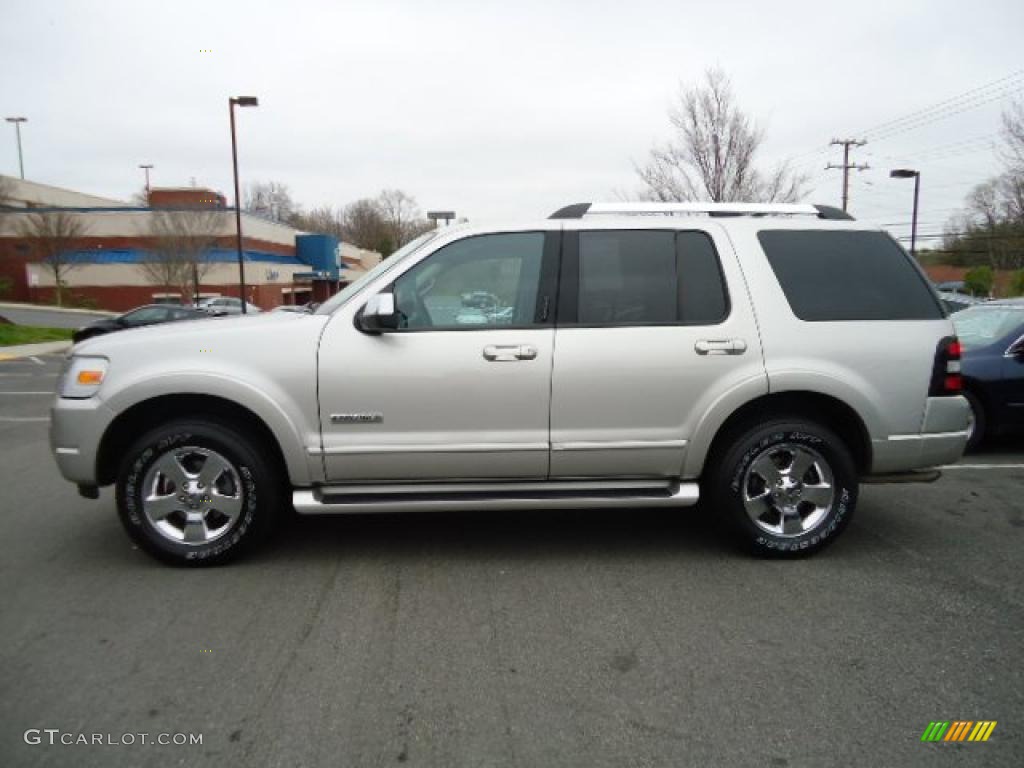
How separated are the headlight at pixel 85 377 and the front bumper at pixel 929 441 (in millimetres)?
4392

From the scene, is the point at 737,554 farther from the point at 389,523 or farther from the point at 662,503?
the point at 389,523

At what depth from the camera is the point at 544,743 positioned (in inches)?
103

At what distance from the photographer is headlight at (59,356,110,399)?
4043mm

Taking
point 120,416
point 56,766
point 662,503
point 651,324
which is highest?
point 651,324

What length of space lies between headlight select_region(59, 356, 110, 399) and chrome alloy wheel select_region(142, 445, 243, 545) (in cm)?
55

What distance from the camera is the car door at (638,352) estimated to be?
13.4 feet

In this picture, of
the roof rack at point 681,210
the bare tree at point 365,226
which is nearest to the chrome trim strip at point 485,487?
the roof rack at point 681,210

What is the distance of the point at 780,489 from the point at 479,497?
175 cm

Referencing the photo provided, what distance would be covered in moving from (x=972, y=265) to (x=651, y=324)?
81534 mm

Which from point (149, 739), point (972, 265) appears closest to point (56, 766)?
point (149, 739)

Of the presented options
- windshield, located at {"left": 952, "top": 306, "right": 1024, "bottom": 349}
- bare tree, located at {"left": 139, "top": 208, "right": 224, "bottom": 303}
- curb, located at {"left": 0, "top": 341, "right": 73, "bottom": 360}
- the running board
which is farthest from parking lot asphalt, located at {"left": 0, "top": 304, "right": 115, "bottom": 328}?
windshield, located at {"left": 952, "top": 306, "right": 1024, "bottom": 349}

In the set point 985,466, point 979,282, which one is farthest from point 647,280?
point 979,282

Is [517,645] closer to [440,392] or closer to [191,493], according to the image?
[440,392]

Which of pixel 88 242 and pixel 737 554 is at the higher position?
pixel 88 242
